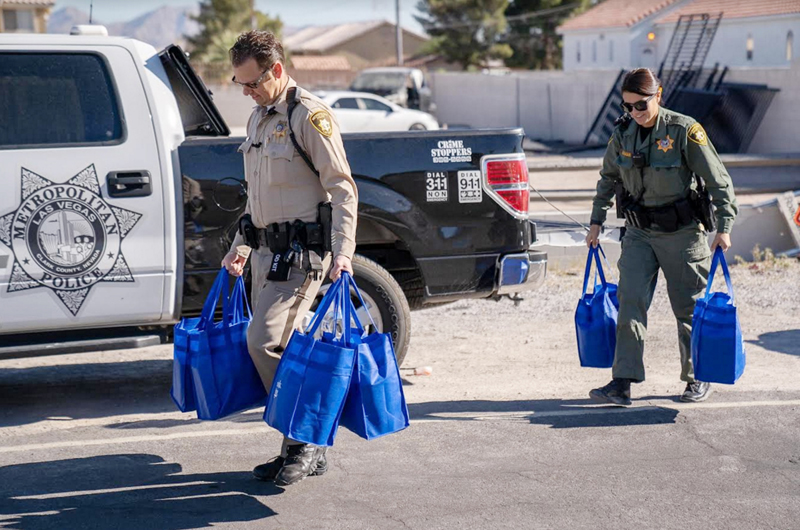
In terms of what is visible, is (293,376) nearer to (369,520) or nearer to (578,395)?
(369,520)

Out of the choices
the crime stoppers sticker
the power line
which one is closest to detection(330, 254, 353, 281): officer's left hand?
the crime stoppers sticker

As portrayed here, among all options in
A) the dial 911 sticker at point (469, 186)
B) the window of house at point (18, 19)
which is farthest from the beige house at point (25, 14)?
the dial 911 sticker at point (469, 186)

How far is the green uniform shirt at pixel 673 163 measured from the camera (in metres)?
5.30

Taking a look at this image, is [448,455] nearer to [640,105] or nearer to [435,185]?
[435,185]

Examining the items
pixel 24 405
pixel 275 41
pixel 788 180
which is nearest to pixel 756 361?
pixel 275 41

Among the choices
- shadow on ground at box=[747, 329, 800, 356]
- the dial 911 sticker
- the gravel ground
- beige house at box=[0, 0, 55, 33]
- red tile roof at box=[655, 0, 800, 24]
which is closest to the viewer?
the dial 911 sticker

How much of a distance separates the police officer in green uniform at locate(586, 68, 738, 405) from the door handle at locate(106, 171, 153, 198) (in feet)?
8.27

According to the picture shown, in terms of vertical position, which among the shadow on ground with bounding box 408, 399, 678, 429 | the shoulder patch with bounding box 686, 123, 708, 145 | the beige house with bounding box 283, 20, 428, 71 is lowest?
the shadow on ground with bounding box 408, 399, 678, 429

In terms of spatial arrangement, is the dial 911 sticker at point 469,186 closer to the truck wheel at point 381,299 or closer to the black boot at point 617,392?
the truck wheel at point 381,299

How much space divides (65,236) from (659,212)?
10.2 feet

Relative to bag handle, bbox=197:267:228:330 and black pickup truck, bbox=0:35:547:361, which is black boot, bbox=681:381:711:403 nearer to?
black pickup truck, bbox=0:35:547:361

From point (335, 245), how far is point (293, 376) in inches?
22.0

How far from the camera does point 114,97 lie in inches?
215

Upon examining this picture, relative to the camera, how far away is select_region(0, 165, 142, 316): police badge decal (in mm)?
5180
